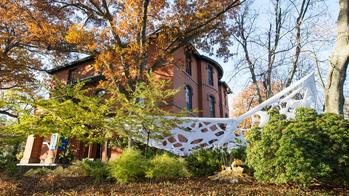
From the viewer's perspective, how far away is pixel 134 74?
43.9ft

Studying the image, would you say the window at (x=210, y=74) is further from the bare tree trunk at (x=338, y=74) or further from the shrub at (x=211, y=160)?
the bare tree trunk at (x=338, y=74)

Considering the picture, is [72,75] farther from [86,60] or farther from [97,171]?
[97,171]

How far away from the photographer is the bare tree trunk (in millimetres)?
7285

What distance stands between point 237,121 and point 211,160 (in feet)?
8.62

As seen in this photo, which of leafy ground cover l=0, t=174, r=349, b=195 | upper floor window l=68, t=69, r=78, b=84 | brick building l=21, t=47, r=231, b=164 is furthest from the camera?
upper floor window l=68, t=69, r=78, b=84

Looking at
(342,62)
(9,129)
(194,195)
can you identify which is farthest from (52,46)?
(342,62)

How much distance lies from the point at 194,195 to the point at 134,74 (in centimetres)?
938

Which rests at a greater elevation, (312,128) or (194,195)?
(312,128)

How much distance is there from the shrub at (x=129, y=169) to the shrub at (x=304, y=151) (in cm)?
290

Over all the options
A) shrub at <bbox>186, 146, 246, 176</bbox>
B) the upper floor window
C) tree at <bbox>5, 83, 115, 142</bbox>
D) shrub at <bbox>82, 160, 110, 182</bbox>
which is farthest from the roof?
shrub at <bbox>82, 160, 110, 182</bbox>

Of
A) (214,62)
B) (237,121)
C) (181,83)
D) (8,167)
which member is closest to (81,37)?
(8,167)

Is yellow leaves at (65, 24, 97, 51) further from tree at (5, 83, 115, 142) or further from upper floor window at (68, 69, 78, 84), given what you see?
upper floor window at (68, 69, 78, 84)

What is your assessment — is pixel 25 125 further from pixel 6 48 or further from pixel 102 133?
pixel 6 48

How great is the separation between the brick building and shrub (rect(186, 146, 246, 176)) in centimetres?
A: 811
